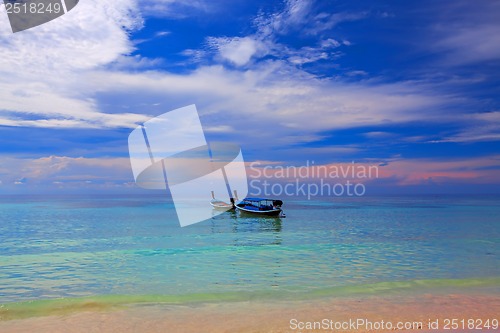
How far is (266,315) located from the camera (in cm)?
1109

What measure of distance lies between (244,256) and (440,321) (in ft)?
46.4

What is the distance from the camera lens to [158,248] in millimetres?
27766

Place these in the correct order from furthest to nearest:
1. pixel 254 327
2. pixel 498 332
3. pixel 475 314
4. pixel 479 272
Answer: pixel 479 272 → pixel 475 314 → pixel 254 327 → pixel 498 332

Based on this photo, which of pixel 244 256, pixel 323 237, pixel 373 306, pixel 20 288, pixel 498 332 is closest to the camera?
pixel 498 332

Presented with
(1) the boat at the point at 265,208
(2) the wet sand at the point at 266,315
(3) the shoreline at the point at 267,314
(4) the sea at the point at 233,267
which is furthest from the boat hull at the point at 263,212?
(2) the wet sand at the point at 266,315

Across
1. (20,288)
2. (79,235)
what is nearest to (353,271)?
(20,288)

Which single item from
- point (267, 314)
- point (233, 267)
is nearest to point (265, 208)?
point (233, 267)

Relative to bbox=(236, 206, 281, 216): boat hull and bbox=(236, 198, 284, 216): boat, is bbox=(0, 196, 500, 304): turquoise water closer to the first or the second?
bbox=(236, 198, 284, 216): boat

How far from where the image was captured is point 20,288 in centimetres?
1557

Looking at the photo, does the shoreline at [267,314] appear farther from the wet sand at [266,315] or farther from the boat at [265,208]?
the boat at [265,208]

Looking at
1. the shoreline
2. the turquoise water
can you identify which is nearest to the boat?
the turquoise water

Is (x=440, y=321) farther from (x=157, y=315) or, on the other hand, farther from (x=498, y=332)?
(x=157, y=315)

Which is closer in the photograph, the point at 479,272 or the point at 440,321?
the point at 440,321

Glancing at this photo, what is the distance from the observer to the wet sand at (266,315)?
10.2m
